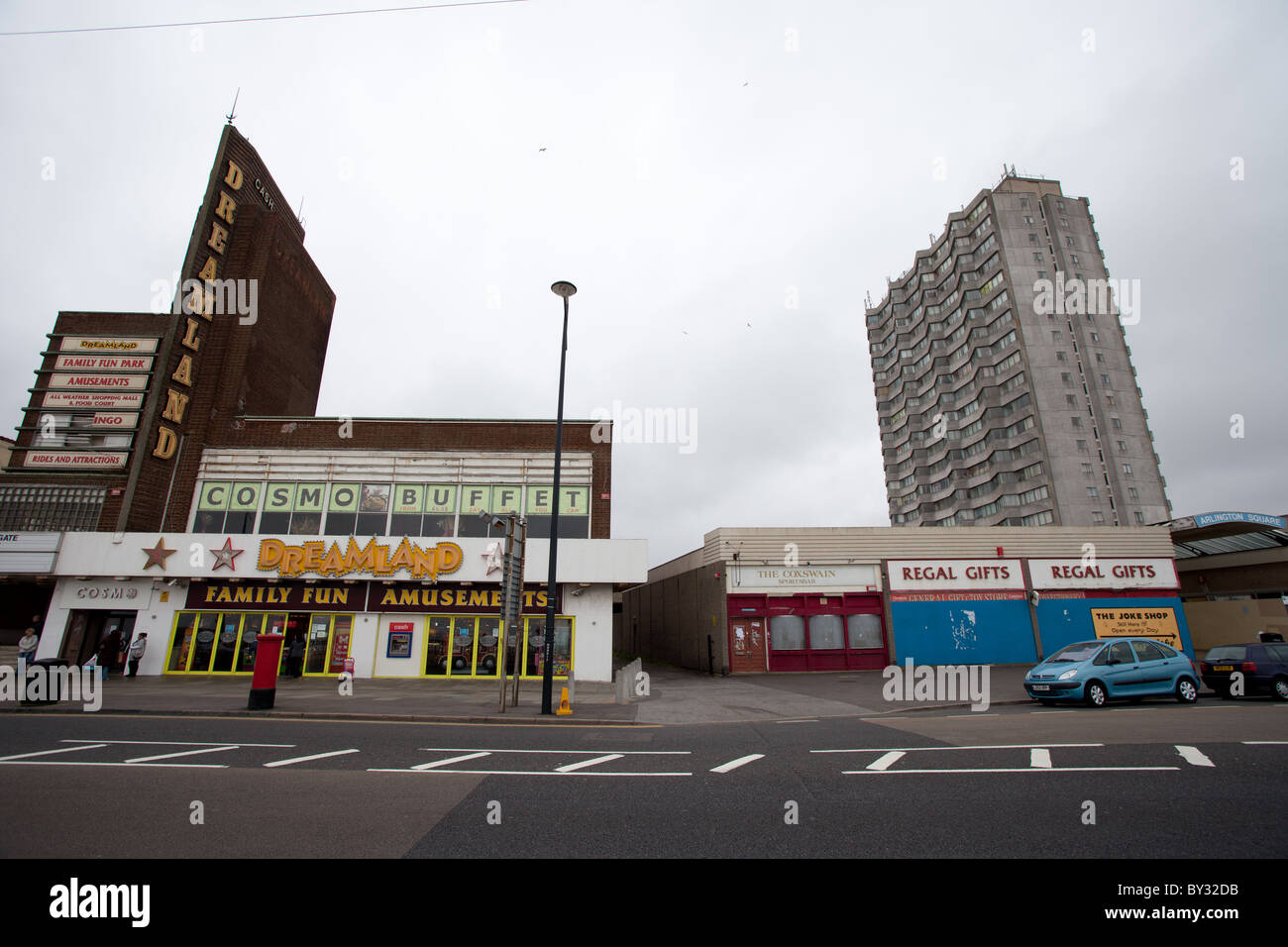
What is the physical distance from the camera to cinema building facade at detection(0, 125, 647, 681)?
2114 centimetres

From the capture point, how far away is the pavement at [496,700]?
12531 mm

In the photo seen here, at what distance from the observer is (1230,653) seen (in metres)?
15.3

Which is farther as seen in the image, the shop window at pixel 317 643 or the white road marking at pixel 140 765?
the shop window at pixel 317 643

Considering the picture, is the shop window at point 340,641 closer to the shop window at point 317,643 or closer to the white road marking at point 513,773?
the shop window at point 317,643

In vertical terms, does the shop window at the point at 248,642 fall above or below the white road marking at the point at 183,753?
above

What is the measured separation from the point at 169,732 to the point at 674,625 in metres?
25.3

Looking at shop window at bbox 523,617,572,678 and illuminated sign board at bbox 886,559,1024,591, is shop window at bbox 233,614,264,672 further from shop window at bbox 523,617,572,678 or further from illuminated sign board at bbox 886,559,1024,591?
illuminated sign board at bbox 886,559,1024,591

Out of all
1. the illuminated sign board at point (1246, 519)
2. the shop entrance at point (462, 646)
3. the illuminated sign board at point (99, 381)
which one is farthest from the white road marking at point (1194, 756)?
the illuminated sign board at point (99, 381)

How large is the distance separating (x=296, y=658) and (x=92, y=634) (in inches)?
340

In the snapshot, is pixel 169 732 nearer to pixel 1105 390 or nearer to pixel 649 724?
pixel 649 724

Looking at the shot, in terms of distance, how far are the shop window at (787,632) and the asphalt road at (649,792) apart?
15.1 meters

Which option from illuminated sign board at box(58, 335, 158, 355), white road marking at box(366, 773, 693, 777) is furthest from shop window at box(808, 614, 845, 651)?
illuminated sign board at box(58, 335, 158, 355)

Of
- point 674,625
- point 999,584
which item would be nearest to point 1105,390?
point 999,584
